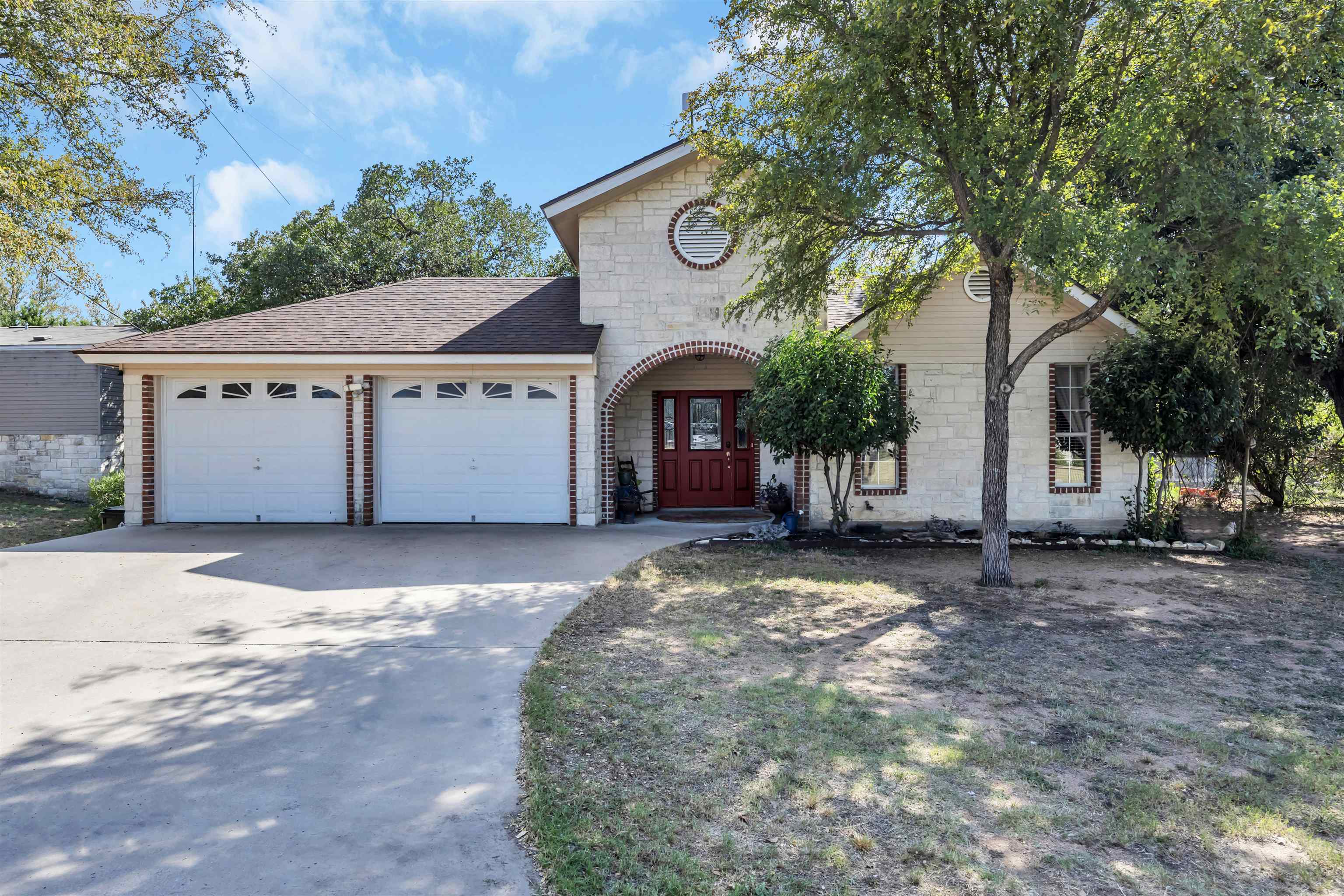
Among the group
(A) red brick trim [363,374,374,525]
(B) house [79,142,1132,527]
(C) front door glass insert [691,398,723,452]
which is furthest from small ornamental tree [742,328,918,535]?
(A) red brick trim [363,374,374,525]

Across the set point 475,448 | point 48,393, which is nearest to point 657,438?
point 475,448

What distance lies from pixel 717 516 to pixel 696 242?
4652 millimetres

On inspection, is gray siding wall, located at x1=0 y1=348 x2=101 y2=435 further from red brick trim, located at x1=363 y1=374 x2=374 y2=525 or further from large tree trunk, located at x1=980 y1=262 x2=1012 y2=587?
large tree trunk, located at x1=980 y1=262 x2=1012 y2=587

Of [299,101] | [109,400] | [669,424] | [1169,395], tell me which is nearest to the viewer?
[1169,395]

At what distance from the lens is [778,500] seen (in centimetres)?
1257

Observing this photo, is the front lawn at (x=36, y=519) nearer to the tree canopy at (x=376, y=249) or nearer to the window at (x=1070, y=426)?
the tree canopy at (x=376, y=249)

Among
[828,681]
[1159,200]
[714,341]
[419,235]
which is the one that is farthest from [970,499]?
[419,235]

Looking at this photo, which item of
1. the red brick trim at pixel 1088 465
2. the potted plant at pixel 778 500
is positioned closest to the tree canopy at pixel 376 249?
the potted plant at pixel 778 500

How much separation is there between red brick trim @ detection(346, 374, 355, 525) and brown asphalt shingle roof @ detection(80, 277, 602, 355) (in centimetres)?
76

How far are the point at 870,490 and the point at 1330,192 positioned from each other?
6768mm

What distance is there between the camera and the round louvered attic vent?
12.2 meters

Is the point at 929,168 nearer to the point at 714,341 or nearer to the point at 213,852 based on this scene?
the point at 714,341

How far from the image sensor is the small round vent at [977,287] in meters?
12.1

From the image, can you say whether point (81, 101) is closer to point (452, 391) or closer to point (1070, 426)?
point (452, 391)
